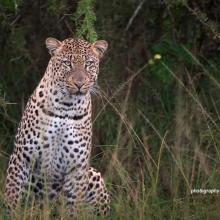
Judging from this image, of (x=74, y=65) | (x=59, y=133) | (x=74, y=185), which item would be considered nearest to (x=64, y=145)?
(x=59, y=133)

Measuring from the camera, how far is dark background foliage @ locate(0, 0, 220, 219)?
25.2ft

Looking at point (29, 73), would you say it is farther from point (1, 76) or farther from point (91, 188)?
point (91, 188)

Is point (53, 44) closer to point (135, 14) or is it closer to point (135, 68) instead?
point (135, 14)

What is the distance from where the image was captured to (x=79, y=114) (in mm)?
7234

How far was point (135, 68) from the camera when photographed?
29.3ft

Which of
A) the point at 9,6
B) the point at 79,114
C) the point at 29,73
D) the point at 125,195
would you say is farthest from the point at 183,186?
the point at 29,73

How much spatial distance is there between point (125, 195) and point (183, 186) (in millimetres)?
475

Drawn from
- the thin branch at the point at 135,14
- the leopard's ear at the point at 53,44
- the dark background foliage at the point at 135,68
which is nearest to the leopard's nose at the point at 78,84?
the leopard's ear at the point at 53,44

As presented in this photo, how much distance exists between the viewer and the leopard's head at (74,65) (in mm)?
7023

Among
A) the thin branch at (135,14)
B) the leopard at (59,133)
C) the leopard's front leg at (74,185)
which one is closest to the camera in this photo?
the leopard at (59,133)

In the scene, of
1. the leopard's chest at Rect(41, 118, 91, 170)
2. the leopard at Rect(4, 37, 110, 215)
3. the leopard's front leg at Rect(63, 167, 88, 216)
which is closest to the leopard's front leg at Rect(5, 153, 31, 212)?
the leopard at Rect(4, 37, 110, 215)

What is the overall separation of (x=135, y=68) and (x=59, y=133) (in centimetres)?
197

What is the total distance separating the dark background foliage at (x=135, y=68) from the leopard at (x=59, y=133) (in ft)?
0.71

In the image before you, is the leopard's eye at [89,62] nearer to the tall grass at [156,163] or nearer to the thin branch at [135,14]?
the tall grass at [156,163]
